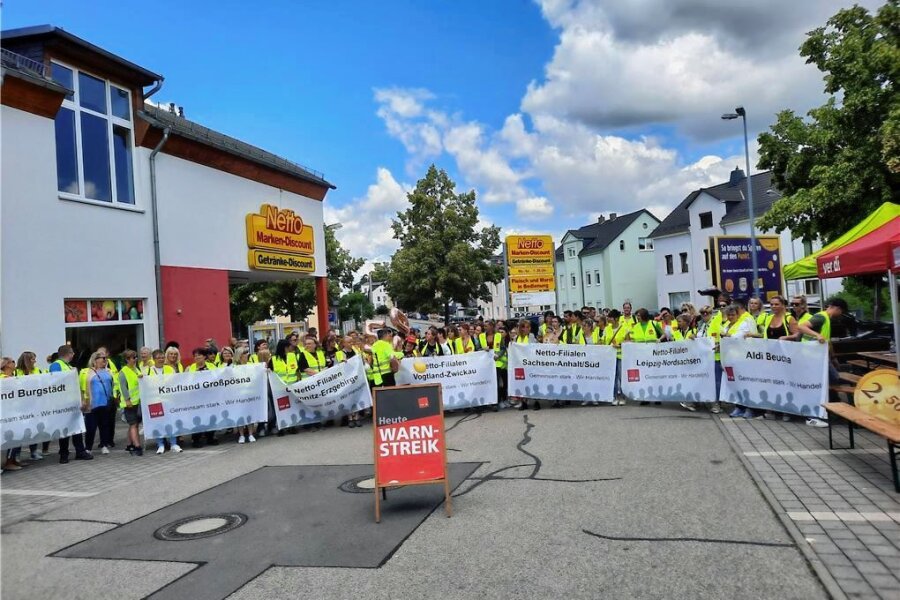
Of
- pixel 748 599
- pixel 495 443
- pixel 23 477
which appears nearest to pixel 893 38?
pixel 495 443

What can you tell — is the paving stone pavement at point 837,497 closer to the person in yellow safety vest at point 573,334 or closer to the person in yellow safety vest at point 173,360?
the person in yellow safety vest at point 573,334

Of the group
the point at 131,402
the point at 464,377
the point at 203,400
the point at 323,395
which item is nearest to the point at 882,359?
the point at 464,377

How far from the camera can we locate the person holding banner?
10.5 metres

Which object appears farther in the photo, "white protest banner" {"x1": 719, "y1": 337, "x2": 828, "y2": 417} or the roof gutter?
the roof gutter

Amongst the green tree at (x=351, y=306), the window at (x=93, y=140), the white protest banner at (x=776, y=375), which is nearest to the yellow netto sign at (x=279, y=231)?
the window at (x=93, y=140)

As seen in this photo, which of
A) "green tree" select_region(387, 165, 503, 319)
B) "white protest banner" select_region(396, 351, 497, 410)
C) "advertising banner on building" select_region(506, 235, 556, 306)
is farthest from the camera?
"green tree" select_region(387, 165, 503, 319)

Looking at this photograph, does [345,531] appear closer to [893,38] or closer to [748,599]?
[748,599]

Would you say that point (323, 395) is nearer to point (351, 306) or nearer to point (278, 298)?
point (278, 298)

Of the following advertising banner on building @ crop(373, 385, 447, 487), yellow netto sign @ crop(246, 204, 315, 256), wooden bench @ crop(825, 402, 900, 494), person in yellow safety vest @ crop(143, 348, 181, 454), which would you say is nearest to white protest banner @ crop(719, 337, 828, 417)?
wooden bench @ crop(825, 402, 900, 494)

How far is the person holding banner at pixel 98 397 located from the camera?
10492mm

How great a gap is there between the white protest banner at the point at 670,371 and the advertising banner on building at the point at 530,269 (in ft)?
65.3

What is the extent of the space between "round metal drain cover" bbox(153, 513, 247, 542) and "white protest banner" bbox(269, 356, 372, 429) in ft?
16.0

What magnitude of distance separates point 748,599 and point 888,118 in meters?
16.1

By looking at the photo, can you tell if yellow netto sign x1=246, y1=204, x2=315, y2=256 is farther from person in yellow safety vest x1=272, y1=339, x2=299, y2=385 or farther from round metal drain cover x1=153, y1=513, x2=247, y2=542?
round metal drain cover x1=153, y1=513, x2=247, y2=542
